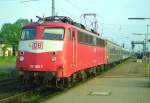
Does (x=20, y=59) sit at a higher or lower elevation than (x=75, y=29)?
lower

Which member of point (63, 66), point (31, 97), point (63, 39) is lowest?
point (31, 97)

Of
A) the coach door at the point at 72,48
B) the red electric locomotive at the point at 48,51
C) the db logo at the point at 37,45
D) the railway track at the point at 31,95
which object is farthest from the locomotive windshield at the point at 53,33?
the railway track at the point at 31,95

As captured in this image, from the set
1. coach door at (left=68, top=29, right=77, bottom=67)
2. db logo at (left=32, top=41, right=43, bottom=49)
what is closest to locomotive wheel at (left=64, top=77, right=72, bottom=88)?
coach door at (left=68, top=29, right=77, bottom=67)

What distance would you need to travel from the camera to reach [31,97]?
1689 cm

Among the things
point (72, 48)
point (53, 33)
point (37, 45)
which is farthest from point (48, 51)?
point (72, 48)

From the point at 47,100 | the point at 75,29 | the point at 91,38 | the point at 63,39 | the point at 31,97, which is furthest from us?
the point at 91,38

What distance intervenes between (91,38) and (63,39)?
7.84m

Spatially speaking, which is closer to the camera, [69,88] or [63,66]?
[63,66]

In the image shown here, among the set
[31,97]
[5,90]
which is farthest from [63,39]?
[5,90]

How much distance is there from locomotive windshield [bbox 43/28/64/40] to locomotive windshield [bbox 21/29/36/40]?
529 mm

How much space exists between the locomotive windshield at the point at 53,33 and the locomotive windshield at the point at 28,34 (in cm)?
53

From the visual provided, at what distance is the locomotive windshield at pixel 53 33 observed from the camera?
18.0 m

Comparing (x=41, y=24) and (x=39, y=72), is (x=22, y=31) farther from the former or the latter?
(x=39, y=72)

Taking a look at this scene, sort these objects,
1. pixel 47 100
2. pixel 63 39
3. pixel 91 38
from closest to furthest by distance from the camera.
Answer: pixel 47 100, pixel 63 39, pixel 91 38
